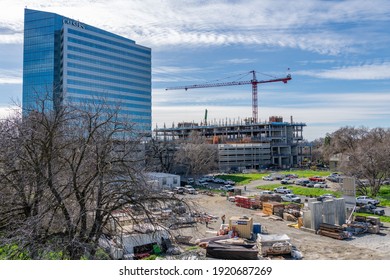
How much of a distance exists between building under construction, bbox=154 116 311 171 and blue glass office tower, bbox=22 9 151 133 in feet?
40.5

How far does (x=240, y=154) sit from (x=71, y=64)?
33.5 metres

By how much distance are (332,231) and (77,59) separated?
170 ft

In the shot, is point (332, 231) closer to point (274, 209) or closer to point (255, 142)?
point (274, 209)

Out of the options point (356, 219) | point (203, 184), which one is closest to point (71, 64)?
point (203, 184)

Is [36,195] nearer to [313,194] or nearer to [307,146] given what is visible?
[313,194]

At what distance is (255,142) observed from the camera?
73.8 metres

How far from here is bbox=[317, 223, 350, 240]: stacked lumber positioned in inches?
730

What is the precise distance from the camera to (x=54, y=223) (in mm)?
7898

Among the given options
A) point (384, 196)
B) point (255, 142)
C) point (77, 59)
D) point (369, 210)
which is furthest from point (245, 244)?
point (255, 142)

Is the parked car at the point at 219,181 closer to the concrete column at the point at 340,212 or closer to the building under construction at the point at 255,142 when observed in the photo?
the building under construction at the point at 255,142

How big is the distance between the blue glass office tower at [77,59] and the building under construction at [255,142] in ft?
40.5

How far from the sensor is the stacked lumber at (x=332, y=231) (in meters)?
18.5

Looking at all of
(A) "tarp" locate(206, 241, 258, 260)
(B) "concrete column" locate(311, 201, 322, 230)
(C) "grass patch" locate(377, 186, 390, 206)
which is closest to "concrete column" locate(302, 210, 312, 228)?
(B) "concrete column" locate(311, 201, 322, 230)

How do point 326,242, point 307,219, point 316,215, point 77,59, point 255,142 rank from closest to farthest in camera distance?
point 326,242, point 316,215, point 307,219, point 77,59, point 255,142
